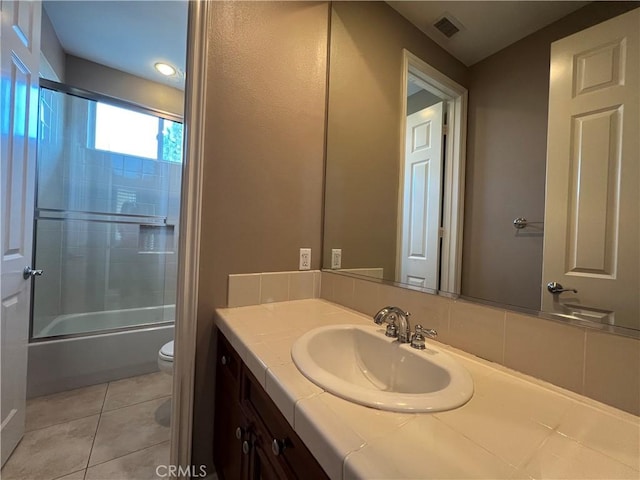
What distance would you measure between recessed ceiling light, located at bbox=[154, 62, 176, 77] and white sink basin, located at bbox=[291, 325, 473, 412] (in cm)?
276

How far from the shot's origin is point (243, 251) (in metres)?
1.19

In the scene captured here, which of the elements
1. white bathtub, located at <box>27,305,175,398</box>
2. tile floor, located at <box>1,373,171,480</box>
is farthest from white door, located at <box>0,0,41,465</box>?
white bathtub, located at <box>27,305,175,398</box>

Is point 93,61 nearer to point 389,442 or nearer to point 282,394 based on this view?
point 282,394

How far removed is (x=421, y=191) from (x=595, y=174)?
0.52 meters

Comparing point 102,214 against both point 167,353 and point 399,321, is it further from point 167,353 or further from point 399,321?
point 399,321

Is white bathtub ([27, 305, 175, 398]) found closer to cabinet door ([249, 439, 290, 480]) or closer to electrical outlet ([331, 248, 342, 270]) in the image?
electrical outlet ([331, 248, 342, 270])

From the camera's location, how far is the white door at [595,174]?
0.62m

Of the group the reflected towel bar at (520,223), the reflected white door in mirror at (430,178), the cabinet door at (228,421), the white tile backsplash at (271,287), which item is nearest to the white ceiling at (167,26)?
the reflected white door in mirror at (430,178)

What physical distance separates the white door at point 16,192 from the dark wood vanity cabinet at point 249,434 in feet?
3.07

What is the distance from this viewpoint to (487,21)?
3.05 ft

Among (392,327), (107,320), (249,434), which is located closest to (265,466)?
(249,434)

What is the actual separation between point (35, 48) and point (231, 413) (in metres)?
1.86

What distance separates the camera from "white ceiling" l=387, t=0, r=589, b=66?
0.78 m

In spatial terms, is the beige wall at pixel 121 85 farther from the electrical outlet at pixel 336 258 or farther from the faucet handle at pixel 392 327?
the faucet handle at pixel 392 327
